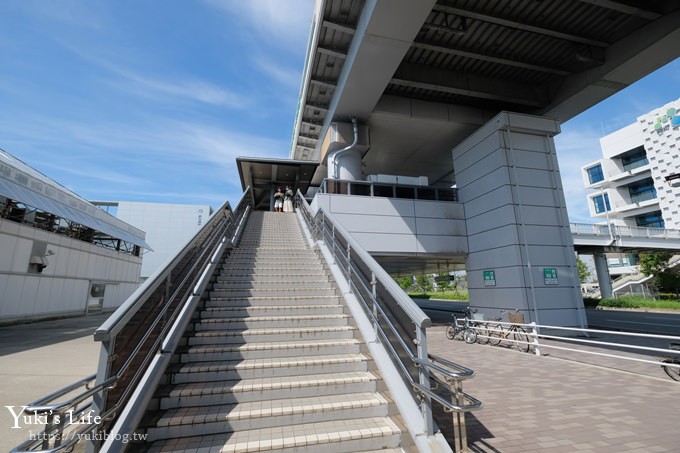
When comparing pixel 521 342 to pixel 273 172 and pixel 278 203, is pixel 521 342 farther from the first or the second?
pixel 273 172

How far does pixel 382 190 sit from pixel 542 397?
922 centimetres

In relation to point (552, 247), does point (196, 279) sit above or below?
below

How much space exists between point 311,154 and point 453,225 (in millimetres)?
12319

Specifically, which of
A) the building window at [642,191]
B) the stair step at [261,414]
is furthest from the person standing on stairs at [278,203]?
the building window at [642,191]

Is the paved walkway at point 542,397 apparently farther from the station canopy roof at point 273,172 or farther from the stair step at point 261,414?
the station canopy roof at point 273,172

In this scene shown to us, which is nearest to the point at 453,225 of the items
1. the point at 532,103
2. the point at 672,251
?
the point at 532,103

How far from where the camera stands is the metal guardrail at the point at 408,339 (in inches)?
101

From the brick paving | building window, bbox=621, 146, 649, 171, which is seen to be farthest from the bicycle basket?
building window, bbox=621, 146, 649, 171

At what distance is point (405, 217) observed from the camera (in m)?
12.3

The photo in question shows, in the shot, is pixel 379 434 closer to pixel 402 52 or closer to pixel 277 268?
pixel 277 268

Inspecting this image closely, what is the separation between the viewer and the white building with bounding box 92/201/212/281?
50562mm

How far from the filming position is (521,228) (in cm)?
1061

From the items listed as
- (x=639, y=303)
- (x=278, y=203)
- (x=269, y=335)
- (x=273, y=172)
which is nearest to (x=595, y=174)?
(x=639, y=303)

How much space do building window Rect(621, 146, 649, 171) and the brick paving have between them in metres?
58.9
